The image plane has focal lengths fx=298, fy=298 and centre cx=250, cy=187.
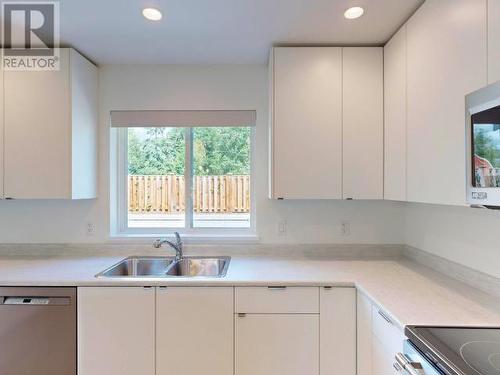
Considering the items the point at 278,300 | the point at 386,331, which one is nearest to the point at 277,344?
the point at 278,300

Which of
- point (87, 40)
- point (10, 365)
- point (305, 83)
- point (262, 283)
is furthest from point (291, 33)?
point (10, 365)

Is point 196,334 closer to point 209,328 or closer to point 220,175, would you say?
point 209,328

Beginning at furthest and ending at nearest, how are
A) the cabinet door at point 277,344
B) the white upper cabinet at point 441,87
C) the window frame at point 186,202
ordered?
the window frame at point 186,202 → the cabinet door at point 277,344 → the white upper cabinet at point 441,87

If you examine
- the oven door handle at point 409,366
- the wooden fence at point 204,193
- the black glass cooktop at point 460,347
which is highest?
the wooden fence at point 204,193

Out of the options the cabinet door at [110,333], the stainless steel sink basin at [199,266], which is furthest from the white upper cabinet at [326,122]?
the cabinet door at [110,333]

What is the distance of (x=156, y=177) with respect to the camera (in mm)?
2553

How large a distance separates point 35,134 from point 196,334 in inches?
67.8

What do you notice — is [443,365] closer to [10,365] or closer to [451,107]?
[451,107]

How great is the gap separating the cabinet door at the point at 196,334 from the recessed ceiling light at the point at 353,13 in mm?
1762

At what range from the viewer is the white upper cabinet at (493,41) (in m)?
1.09

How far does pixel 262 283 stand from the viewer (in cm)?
176

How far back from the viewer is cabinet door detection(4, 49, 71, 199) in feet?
6.72

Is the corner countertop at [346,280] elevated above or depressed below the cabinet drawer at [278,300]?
above

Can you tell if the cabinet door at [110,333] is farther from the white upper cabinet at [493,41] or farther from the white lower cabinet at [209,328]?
the white upper cabinet at [493,41]
